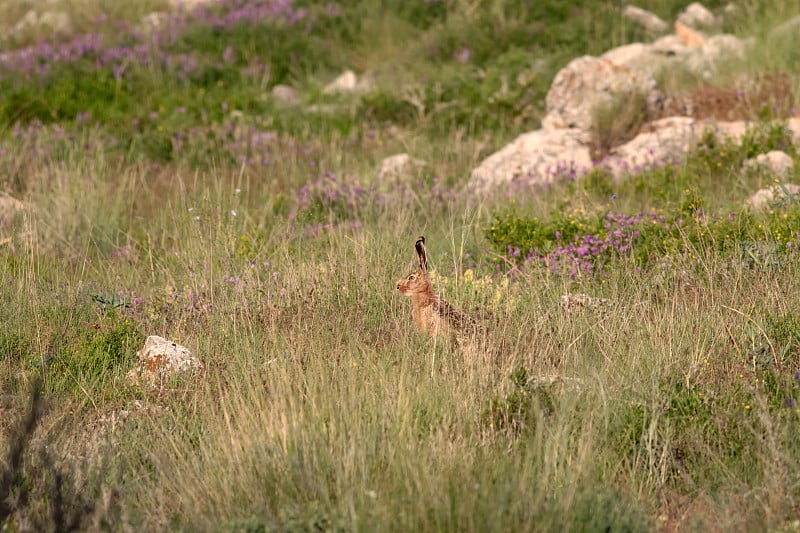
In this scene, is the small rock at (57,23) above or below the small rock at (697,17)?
below

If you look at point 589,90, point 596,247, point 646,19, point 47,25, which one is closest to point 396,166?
point 589,90

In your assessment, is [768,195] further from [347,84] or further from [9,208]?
[347,84]

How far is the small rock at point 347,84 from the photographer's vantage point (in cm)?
1227

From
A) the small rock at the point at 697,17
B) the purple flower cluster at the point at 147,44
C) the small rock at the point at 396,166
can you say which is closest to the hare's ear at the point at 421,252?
the small rock at the point at 396,166

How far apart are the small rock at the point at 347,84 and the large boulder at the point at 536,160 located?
3.24m

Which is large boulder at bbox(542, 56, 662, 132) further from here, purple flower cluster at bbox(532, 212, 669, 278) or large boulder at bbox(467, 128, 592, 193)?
purple flower cluster at bbox(532, 212, 669, 278)

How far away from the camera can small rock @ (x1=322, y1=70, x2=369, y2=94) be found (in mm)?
12266

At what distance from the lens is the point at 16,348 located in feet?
16.8

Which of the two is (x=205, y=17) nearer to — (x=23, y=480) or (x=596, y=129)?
(x=596, y=129)

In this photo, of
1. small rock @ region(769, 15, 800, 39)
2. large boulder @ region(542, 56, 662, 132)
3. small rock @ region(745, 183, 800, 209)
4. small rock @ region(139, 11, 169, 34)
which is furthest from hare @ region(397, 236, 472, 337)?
small rock @ region(139, 11, 169, 34)

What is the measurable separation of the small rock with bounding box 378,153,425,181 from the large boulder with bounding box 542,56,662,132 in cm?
170

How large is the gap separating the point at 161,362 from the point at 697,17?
36.8 feet

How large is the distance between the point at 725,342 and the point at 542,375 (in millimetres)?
941

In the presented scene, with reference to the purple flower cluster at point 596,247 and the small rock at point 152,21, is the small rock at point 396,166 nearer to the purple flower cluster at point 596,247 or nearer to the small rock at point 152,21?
the purple flower cluster at point 596,247
